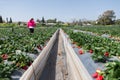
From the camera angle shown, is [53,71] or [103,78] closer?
[103,78]

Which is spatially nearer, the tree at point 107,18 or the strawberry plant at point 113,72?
the strawberry plant at point 113,72

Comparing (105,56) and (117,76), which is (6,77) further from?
(105,56)

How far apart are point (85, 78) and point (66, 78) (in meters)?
3.33

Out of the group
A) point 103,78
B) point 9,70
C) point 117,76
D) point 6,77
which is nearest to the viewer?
point 117,76

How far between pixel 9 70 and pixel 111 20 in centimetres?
10810

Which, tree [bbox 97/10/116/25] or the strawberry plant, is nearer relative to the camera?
the strawberry plant

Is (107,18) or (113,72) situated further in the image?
(107,18)

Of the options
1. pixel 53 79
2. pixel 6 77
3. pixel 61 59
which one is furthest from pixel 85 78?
pixel 61 59

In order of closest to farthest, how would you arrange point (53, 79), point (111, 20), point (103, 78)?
point (103, 78) → point (53, 79) → point (111, 20)

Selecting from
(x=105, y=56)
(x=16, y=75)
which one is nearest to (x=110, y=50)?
(x=105, y=56)

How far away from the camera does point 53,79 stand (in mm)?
8961

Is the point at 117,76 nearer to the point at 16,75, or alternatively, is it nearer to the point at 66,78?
the point at 16,75

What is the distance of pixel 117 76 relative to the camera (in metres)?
5.04

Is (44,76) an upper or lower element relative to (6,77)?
lower
